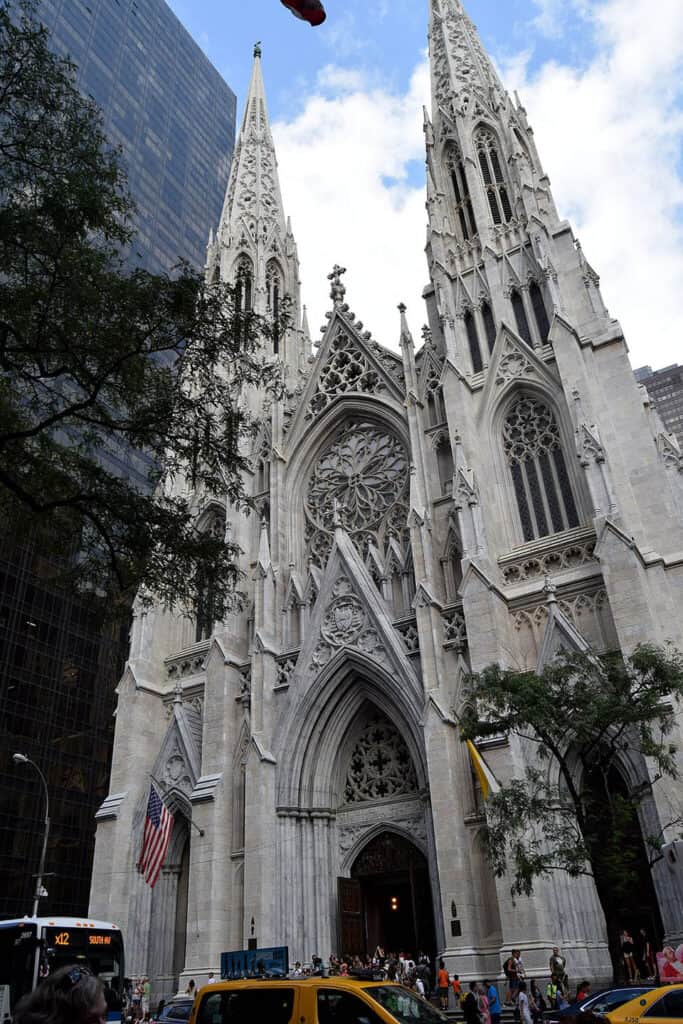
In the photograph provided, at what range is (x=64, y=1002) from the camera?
3.06m

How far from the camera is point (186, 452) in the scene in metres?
14.2

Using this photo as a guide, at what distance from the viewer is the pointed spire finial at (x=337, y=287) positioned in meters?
31.5

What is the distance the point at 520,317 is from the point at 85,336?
1732cm

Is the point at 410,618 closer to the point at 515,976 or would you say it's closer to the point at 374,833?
the point at 374,833

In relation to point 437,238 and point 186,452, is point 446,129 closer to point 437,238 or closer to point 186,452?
point 437,238

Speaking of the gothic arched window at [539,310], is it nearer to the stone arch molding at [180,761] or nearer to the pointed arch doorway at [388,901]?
the pointed arch doorway at [388,901]

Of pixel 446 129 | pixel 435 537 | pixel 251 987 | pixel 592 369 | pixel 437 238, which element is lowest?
pixel 251 987

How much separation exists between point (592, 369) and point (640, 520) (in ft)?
17.1

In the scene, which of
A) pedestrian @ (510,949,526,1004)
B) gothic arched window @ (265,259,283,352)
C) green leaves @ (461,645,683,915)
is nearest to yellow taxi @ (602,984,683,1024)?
green leaves @ (461,645,683,915)

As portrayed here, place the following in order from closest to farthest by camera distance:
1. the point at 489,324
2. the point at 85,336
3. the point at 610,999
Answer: the point at 610,999 < the point at 85,336 < the point at 489,324

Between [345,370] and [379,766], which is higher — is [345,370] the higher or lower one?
the higher one

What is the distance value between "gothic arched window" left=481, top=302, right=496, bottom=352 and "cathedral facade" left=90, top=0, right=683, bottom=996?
0.08m

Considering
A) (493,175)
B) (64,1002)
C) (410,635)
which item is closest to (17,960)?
(410,635)

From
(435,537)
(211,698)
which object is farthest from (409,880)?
(435,537)
